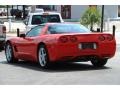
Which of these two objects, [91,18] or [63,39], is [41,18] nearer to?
[63,39]

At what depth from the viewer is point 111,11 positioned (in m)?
51.5

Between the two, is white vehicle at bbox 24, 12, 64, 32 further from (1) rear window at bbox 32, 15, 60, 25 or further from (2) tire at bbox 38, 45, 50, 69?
(2) tire at bbox 38, 45, 50, 69

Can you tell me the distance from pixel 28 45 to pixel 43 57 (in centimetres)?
114

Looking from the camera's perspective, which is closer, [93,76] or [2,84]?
[2,84]

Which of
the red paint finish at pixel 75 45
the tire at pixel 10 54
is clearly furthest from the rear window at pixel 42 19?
the red paint finish at pixel 75 45

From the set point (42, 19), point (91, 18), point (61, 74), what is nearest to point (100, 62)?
point (61, 74)

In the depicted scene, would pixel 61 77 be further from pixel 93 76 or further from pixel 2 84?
pixel 2 84

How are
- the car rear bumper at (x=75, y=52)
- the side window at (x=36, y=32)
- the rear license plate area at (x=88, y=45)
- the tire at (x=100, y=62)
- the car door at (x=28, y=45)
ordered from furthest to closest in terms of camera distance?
the side window at (x=36, y=32), the car door at (x=28, y=45), the tire at (x=100, y=62), the rear license plate area at (x=88, y=45), the car rear bumper at (x=75, y=52)

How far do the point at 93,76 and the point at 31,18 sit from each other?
38.8 feet

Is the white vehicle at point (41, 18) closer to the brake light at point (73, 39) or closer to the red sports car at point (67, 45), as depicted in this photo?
the red sports car at point (67, 45)

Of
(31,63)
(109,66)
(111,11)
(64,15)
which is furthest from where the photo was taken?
(64,15)

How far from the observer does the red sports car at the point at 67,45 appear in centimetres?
1321

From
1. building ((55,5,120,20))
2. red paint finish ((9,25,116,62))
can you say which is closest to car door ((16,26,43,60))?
red paint finish ((9,25,116,62))
